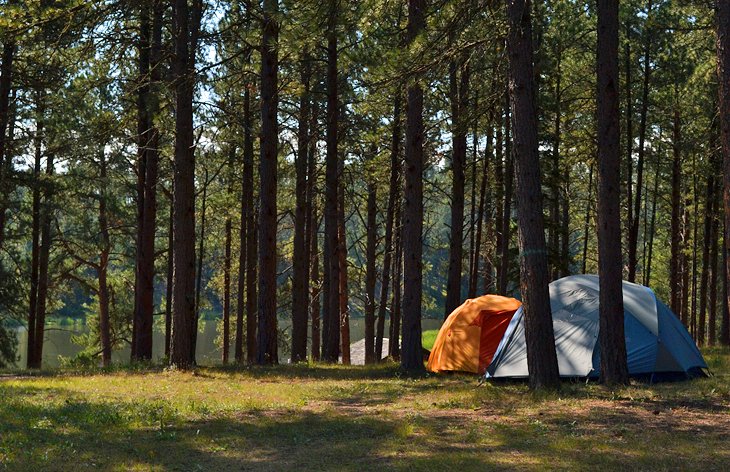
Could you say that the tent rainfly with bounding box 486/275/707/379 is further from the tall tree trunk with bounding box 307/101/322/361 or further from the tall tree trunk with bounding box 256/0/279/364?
the tall tree trunk with bounding box 307/101/322/361

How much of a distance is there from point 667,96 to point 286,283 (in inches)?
713

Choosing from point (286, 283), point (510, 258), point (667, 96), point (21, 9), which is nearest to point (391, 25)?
point (21, 9)

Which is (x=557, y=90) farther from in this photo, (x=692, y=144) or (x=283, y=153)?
(x=283, y=153)

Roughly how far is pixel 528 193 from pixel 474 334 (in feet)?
19.4

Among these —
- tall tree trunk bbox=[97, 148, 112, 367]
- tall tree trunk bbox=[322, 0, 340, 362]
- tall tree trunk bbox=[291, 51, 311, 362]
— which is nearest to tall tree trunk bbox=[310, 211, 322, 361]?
tall tree trunk bbox=[291, 51, 311, 362]

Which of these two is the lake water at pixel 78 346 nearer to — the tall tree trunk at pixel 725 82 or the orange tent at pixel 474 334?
the orange tent at pixel 474 334

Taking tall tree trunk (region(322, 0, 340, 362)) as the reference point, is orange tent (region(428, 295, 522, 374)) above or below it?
below

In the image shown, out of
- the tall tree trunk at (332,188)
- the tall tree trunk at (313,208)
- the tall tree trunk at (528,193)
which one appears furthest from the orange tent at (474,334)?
the tall tree trunk at (313,208)

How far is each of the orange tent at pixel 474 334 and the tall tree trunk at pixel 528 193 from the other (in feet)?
15.9

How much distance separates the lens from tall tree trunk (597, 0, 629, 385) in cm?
1109

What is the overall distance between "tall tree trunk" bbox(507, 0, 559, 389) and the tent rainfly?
2548 mm

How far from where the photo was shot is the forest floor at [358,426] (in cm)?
696

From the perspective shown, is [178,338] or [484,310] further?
[484,310]

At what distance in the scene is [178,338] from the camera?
15.0m
